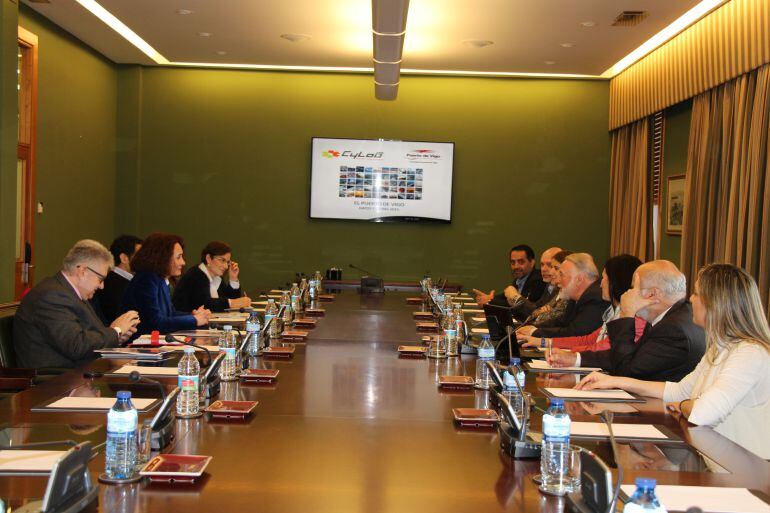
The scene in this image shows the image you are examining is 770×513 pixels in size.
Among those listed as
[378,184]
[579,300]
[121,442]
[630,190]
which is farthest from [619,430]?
[378,184]

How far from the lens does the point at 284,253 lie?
33.5 ft

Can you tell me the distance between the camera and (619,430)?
258cm

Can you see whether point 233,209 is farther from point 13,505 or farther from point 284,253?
point 13,505

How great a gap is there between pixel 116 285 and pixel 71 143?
352cm

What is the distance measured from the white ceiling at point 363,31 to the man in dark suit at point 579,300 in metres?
2.58

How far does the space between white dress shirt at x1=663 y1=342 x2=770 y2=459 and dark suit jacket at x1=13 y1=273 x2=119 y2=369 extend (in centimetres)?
276

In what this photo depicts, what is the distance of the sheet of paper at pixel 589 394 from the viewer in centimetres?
312

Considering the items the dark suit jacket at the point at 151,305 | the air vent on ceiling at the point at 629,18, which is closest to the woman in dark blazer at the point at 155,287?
the dark suit jacket at the point at 151,305

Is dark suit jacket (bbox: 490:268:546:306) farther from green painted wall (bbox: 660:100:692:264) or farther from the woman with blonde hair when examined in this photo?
the woman with blonde hair

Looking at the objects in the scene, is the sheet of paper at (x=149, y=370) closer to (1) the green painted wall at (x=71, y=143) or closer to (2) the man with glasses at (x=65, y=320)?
(2) the man with glasses at (x=65, y=320)

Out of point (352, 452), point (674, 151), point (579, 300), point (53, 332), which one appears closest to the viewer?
point (352, 452)

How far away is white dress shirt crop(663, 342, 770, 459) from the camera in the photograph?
2.80 metres

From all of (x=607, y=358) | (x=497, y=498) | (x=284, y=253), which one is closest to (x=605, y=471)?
(x=497, y=498)

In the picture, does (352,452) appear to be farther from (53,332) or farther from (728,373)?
(53,332)
